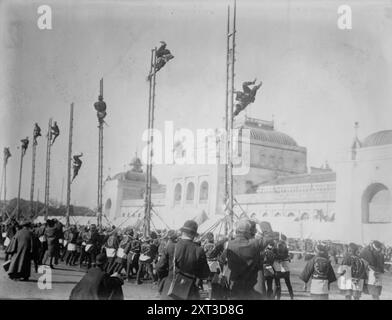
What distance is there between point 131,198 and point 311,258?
12.1m

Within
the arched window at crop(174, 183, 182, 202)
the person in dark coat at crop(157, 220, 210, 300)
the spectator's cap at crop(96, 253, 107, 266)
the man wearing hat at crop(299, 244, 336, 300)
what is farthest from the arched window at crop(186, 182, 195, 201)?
the spectator's cap at crop(96, 253, 107, 266)

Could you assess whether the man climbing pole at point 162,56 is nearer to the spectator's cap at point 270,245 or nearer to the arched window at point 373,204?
the spectator's cap at point 270,245

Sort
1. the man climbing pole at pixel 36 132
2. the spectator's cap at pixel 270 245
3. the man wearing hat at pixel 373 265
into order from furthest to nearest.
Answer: the man climbing pole at pixel 36 132, the man wearing hat at pixel 373 265, the spectator's cap at pixel 270 245

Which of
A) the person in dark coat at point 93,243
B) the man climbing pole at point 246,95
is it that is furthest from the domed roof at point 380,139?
the person in dark coat at point 93,243

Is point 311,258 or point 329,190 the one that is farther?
point 329,190

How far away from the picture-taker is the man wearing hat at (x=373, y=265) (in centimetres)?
727

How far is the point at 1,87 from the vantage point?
884 cm

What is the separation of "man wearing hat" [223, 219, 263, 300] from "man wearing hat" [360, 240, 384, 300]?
2.78 m

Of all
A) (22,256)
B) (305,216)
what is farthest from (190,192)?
(22,256)

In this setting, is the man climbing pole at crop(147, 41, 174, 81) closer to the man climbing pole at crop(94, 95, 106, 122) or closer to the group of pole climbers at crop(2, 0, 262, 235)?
the group of pole climbers at crop(2, 0, 262, 235)

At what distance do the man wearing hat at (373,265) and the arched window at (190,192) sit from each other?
1575 cm
